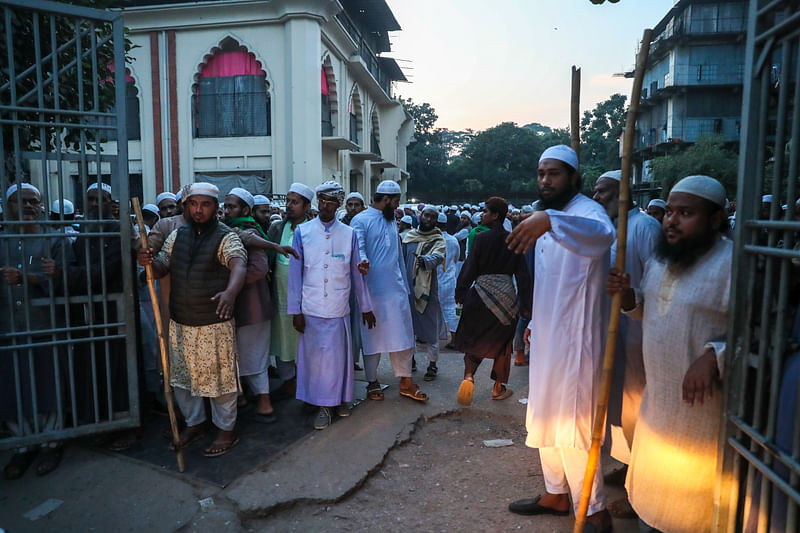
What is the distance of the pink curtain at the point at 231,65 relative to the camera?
53.3 feet

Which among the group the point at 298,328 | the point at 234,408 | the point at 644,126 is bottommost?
the point at 234,408

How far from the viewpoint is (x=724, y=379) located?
208cm

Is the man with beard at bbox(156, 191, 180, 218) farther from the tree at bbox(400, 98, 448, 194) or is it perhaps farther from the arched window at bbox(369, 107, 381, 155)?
the tree at bbox(400, 98, 448, 194)

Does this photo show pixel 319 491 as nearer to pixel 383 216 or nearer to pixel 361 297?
pixel 361 297

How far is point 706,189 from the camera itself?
7.42ft

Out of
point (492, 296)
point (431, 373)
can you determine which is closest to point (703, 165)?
point (431, 373)

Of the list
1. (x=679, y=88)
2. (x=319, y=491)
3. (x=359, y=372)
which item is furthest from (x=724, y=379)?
(x=679, y=88)

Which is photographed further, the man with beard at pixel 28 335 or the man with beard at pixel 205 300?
the man with beard at pixel 205 300

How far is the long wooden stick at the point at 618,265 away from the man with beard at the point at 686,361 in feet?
0.42

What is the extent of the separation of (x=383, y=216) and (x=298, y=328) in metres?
1.24

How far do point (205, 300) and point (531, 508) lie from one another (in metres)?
2.32

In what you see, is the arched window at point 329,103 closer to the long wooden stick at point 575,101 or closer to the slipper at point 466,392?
the slipper at point 466,392

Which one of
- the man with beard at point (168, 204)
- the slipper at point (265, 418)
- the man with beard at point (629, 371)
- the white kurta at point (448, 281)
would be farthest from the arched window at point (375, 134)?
the man with beard at point (629, 371)

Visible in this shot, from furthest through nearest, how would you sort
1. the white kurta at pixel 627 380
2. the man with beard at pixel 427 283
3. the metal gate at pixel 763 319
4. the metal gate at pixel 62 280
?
the man with beard at pixel 427 283 → the metal gate at pixel 62 280 → the white kurta at pixel 627 380 → the metal gate at pixel 763 319
